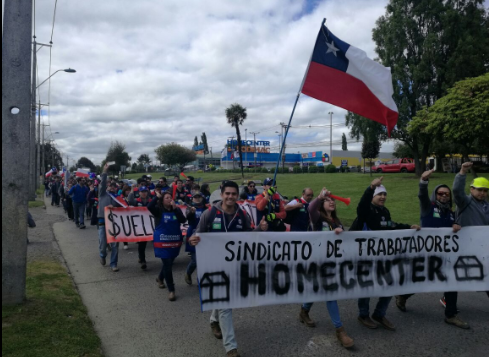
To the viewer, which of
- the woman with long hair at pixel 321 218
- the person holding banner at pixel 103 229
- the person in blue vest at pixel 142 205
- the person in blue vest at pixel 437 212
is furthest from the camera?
the person in blue vest at pixel 142 205

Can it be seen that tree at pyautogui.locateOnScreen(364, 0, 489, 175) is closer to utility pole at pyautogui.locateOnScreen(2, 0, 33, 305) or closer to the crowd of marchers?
the crowd of marchers

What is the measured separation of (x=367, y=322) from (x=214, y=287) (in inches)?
82.0

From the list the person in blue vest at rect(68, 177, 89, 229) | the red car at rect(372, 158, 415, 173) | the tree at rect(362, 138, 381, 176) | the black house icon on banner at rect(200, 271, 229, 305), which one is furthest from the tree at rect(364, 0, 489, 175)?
the black house icon on banner at rect(200, 271, 229, 305)

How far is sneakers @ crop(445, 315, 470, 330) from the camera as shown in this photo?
15.7 feet

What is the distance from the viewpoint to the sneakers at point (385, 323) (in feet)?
15.5

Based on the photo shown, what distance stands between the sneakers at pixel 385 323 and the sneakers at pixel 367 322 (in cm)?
8

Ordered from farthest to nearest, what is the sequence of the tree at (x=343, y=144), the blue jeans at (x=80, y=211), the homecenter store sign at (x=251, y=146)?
the tree at (x=343, y=144) < the homecenter store sign at (x=251, y=146) < the blue jeans at (x=80, y=211)

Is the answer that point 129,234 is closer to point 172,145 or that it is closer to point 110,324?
point 110,324

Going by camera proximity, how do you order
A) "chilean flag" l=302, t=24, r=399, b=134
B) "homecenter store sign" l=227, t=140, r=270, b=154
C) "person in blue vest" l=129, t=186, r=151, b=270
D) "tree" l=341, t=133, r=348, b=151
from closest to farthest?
"chilean flag" l=302, t=24, r=399, b=134, "person in blue vest" l=129, t=186, r=151, b=270, "homecenter store sign" l=227, t=140, r=270, b=154, "tree" l=341, t=133, r=348, b=151

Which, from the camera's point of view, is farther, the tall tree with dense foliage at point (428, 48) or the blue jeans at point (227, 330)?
the tall tree with dense foliage at point (428, 48)

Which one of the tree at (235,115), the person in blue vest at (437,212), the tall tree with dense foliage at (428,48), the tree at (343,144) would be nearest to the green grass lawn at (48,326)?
the person in blue vest at (437,212)

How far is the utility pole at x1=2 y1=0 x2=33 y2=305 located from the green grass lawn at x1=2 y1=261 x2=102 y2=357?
377 mm

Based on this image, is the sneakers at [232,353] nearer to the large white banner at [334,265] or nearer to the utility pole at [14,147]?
the large white banner at [334,265]

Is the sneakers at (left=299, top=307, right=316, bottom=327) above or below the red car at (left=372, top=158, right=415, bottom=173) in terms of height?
below
